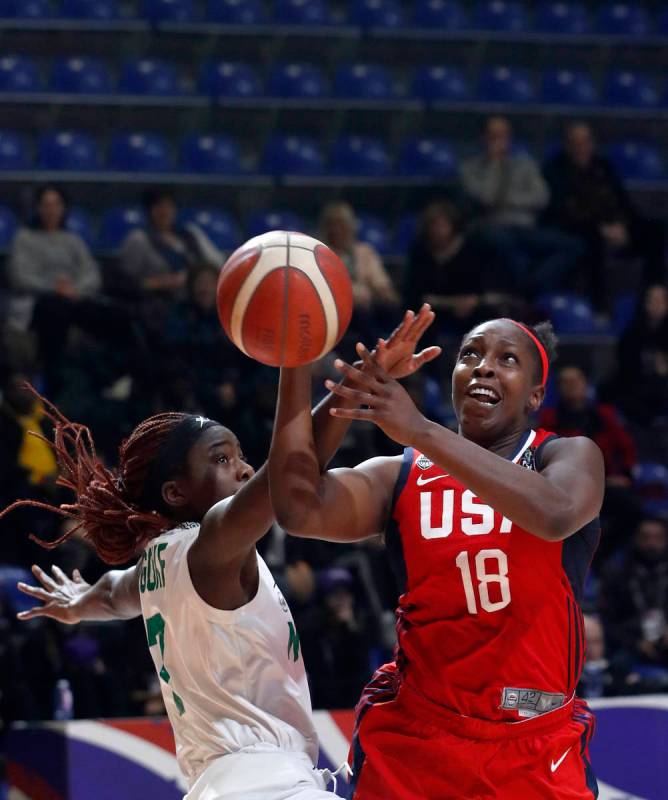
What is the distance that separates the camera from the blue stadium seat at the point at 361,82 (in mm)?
12141

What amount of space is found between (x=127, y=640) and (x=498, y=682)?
406 cm

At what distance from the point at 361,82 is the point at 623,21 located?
2873 millimetres

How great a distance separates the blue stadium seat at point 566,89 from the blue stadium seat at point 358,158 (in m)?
1.94

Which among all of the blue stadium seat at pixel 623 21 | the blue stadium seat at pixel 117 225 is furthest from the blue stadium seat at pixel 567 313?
the blue stadium seat at pixel 623 21

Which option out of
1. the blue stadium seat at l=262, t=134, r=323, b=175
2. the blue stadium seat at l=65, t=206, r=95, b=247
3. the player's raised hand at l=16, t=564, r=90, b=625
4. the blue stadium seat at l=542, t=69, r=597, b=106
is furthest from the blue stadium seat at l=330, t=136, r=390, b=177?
the player's raised hand at l=16, t=564, r=90, b=625

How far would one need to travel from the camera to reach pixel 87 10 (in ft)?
38.7

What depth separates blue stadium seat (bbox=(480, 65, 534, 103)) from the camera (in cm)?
1237

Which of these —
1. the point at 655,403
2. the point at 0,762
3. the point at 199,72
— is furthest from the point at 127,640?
the point at 199,72

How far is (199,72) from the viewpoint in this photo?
1202cm

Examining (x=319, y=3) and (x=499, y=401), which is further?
(x=319, y=3)

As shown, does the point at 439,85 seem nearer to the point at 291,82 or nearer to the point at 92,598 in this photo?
the point at 291,82

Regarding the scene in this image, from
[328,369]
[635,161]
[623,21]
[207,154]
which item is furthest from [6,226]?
[623,21]

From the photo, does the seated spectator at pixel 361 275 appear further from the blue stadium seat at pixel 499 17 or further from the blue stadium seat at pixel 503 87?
the blue stadium seat at pixel 499 17

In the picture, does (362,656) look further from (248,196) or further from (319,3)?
(319,3)
